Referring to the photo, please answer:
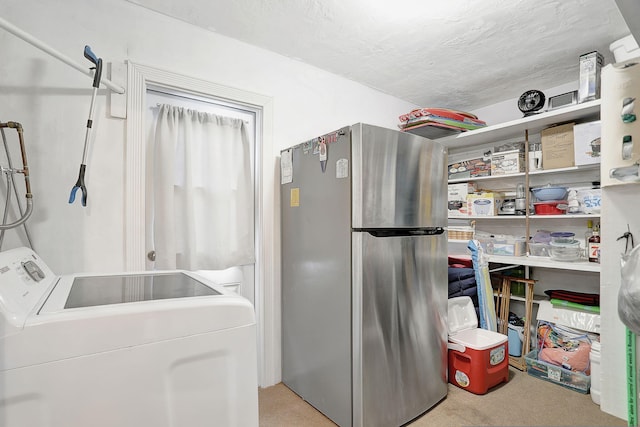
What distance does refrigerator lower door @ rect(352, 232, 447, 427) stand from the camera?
1620 mm

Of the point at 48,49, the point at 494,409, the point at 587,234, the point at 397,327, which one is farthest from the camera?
the point at 587,234

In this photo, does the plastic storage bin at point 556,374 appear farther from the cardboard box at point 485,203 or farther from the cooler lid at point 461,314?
the cardboard box at point 485,203

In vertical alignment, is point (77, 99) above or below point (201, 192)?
above

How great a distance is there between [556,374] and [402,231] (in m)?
1.63

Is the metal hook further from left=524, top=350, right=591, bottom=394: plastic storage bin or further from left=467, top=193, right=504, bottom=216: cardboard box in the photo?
left=467, top=193, right=504, bottom=216: cardboard box

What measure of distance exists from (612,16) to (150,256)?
121 inches

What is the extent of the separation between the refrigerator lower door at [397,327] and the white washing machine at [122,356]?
2.70 ft

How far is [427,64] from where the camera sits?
95.4 inches

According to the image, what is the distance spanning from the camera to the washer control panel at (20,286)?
2.18 feet

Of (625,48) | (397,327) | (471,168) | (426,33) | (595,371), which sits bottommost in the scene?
(595,371)

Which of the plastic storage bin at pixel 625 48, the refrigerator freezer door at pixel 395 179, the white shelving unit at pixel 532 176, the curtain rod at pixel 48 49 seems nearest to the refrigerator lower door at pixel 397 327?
the refrigerator freezer door at pixel 395 179

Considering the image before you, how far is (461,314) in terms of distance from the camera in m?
2.43

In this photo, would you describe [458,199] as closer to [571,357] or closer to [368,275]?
[571,357]

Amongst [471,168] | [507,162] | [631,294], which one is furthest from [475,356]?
[471,168]
